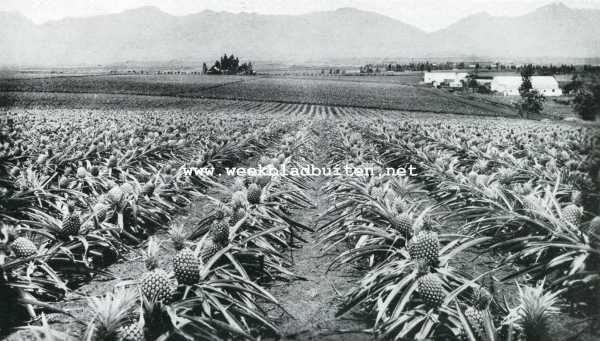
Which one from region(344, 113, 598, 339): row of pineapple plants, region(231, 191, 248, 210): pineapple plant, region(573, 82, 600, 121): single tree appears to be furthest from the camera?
region(573, 82, 600, 121): single tree

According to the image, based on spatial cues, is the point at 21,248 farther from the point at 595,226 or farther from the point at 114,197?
the point at 595,226

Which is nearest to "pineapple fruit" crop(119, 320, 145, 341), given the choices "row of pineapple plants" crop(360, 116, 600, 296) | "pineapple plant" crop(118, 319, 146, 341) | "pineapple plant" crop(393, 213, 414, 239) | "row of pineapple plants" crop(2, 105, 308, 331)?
"pineapple plant" crop(118, 319, 146, 341)

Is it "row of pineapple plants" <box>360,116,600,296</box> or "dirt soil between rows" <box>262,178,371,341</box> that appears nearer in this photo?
"dirt soil between rows" <box>262,178,371,341</box>

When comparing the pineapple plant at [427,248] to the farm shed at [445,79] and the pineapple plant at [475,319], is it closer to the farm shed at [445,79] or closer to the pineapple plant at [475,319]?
the pineapple plant at [475,319]

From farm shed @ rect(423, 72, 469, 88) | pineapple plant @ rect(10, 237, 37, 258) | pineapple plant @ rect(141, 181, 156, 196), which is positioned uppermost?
farm shed @ rect(423, 72, 469, 88)

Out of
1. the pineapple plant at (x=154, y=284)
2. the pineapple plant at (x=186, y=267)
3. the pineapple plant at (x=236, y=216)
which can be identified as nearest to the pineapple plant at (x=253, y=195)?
the pineapple plant at (x=236, y=216)

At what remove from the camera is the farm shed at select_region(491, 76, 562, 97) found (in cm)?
7850

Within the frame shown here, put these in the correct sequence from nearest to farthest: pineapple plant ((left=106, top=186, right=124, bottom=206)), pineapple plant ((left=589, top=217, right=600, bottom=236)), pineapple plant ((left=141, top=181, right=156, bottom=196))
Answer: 1. pineapple plant ((left=589, top=217, right=600, bottom=236))
2. pineapple plant ((left=106, top=186, right=124, bottom=206))
3. pineapple plant ((left=141, top=181, right=156, bottom=196))

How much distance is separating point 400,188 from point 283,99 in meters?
47.9

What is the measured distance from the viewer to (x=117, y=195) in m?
6.02

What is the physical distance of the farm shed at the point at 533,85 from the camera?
78.5 metres

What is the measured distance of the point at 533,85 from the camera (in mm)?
77062

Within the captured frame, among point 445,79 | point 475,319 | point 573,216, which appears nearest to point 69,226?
point 475,319

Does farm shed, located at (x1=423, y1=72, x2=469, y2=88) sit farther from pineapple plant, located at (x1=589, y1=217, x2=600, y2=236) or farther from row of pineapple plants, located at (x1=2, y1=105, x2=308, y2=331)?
pineapple plant, located at (x1=589, y1=217, x2=600, y2=236)
